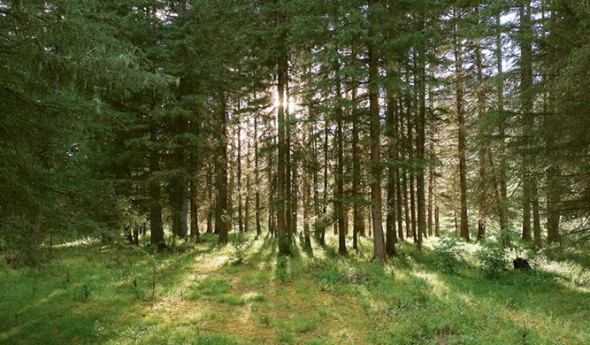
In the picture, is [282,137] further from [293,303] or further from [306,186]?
[293,303]

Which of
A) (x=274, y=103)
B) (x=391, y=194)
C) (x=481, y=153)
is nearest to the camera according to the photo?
(x=391, y=194)

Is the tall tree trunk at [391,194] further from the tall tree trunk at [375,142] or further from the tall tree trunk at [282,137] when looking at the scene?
the tall tree trunk at [282,137]

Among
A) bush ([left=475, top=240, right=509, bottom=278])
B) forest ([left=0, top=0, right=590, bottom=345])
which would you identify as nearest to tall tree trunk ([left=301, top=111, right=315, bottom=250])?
forest ([left=0, top=0, right=590, bottom=345])

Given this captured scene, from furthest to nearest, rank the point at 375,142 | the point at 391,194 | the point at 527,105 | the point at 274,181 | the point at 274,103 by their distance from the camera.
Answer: the point at 274,181 < the point at 274,103 < the point at 391,194 < the point at 375,142 < the point at 527,105

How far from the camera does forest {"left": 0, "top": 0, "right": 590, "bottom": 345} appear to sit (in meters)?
6.79

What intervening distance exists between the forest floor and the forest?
0.24 ft

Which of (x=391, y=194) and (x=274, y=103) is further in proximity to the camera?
(x=274, y=103)

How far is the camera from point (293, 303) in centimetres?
984

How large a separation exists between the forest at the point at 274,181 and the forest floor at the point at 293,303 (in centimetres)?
7

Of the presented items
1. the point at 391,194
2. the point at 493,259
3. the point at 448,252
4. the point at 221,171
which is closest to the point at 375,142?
the point at 391,194

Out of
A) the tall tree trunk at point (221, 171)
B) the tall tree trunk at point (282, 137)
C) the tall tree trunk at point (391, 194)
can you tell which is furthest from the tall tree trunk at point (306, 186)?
the tall tree trunk at point (221, 171)

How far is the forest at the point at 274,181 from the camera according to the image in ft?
22.3

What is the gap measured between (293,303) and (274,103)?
33.0 feet

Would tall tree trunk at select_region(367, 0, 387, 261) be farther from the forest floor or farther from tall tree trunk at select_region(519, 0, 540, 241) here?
tall tree trunk at select_region(519, 0, 540, 241)
